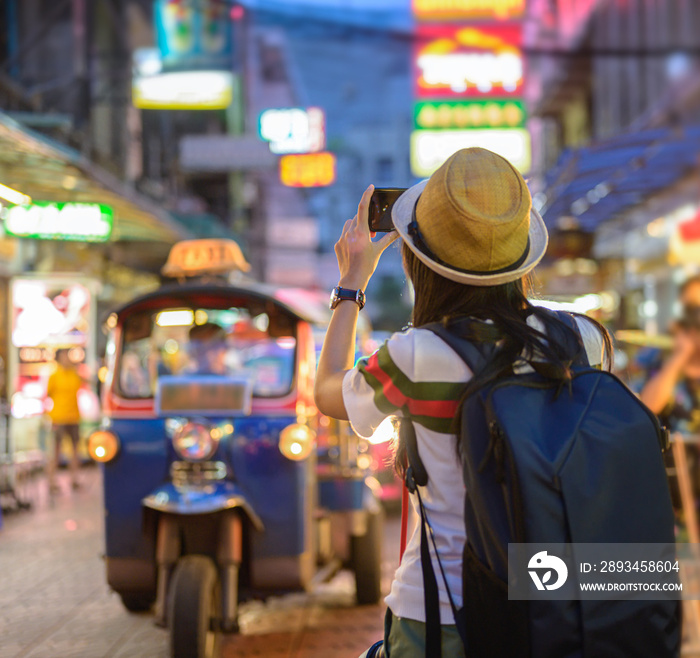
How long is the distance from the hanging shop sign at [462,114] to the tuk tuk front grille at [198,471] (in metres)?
16.4

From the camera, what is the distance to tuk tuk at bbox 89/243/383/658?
478 centimetres

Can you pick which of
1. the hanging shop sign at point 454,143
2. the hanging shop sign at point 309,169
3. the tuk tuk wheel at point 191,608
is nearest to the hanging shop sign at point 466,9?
the hanging shop sign at point 454,143

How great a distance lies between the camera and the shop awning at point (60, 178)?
8.71 m

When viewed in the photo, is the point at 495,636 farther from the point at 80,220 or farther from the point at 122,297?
the point at 122,297

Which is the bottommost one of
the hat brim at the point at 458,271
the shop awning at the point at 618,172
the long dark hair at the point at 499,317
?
the long dark hair at the point at 499,317

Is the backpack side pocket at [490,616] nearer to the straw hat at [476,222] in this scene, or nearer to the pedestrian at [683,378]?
the straw hat at [476,222]

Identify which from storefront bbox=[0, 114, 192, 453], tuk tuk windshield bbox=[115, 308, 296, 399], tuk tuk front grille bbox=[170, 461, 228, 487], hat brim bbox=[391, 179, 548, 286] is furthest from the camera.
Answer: storefront bbox=[0, 114, 192, 453]

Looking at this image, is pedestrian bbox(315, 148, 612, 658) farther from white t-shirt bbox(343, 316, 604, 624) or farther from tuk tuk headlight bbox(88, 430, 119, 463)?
tuk tuk headlight bbox(88, 430, 119, 463)

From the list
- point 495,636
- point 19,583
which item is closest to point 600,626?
point 495,636

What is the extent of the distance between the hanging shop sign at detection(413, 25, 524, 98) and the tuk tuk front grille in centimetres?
1667

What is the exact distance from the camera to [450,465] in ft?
6.32

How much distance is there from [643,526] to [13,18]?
54.1ft

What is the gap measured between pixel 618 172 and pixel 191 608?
9.67 metres

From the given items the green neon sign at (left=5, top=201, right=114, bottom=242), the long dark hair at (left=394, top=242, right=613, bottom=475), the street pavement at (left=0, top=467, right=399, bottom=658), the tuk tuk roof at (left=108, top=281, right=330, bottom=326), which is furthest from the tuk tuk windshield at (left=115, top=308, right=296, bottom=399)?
the green neon sign at (left=5, top=201, right=114, bottom=242)
